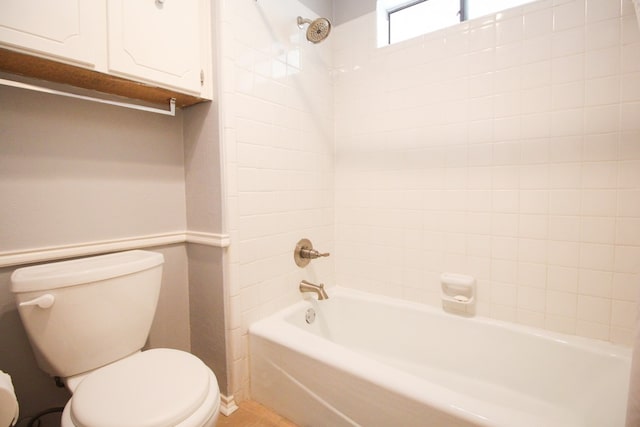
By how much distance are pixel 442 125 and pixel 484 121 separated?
200 millimetres

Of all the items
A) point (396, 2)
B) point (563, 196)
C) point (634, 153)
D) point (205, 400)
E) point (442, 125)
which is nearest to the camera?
point (205, 400)

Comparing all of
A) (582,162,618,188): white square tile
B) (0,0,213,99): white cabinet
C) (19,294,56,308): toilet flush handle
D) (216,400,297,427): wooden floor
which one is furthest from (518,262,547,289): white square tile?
(19,294,56,308): toilet flush handle

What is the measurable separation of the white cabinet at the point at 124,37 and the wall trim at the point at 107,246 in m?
0.66

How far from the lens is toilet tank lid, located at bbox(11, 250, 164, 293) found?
95cm

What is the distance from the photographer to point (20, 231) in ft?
3.62

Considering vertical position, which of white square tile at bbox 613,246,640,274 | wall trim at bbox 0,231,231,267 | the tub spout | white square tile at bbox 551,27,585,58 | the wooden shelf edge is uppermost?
white square tile at bbox 551,27,585,58

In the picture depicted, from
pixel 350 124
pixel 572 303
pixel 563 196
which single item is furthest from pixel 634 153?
pixel 350 124

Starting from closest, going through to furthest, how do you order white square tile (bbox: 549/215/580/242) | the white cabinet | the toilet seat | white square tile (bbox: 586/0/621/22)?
the toilet seat < the white cabinet < white square tile (bbox: 586/0/621/22) < white square tile (bbox: 549/215/580/242)

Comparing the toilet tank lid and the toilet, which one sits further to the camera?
the toilet tank lid

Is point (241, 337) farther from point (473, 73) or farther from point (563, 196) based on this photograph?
point (473, 73)

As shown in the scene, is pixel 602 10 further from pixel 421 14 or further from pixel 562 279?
pixel 562 279

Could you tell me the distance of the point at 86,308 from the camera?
3.38 ft

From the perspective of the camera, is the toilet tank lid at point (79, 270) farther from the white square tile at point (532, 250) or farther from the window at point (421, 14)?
the window at point (421, 14)

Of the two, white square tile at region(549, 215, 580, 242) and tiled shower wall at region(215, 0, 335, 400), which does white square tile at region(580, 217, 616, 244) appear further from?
tiled shower wall at region(215, 0, 335, 400)
